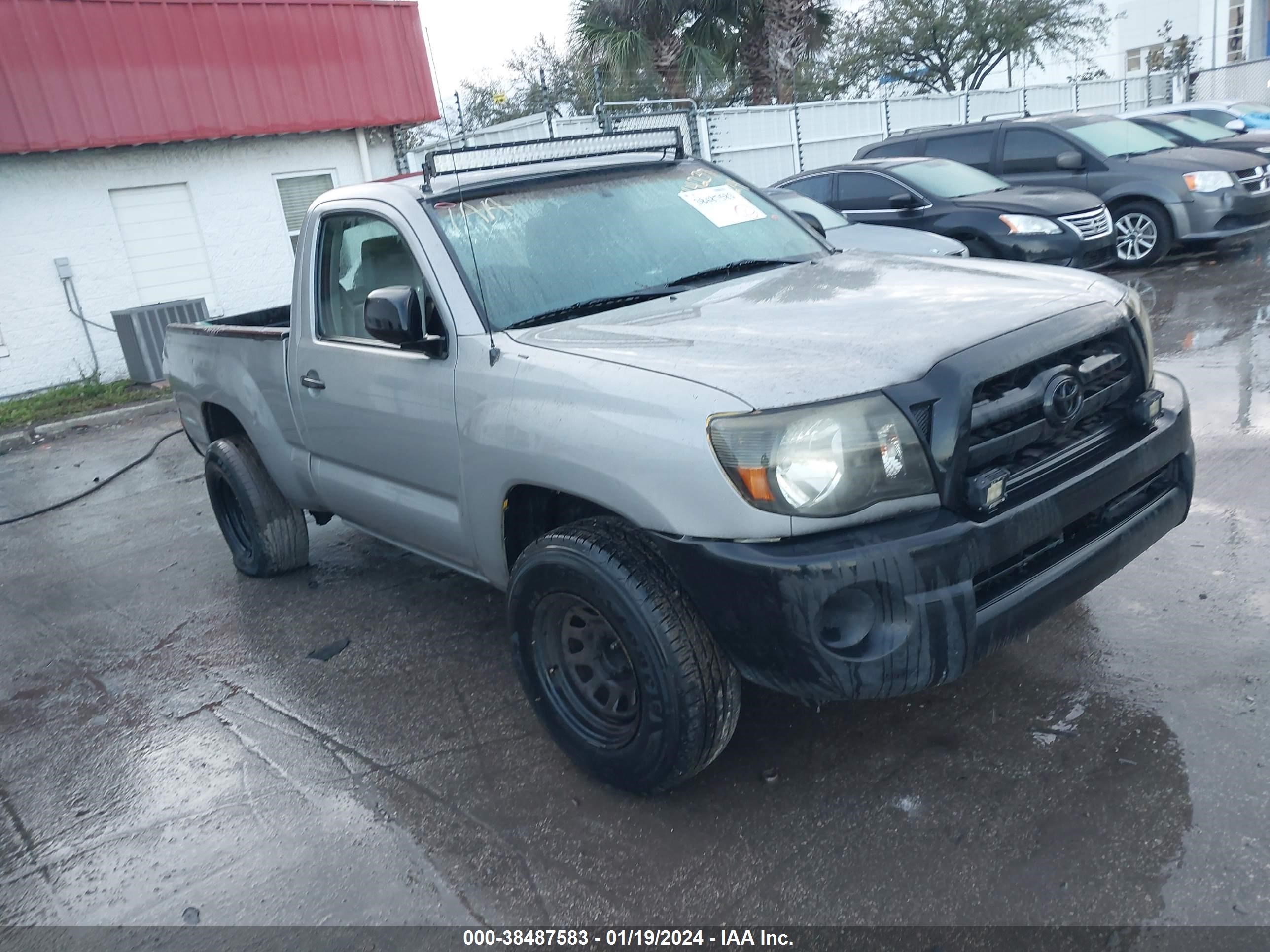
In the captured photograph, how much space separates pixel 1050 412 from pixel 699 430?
0.97 metres

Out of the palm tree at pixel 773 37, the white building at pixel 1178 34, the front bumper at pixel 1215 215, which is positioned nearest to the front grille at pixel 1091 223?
the front bumper at pixel 1215 215

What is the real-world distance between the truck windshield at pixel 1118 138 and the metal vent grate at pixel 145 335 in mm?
10330

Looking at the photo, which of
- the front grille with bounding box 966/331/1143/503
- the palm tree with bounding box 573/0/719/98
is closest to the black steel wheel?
the front grille with bounding box 966/331/1143/503

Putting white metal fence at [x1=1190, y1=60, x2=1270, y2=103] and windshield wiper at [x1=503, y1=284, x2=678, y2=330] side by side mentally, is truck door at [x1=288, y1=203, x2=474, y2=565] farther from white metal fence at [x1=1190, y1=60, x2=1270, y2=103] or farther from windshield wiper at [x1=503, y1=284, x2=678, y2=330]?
white metal fence at [x1=1190, y1=60, x2=1270, y2=103]

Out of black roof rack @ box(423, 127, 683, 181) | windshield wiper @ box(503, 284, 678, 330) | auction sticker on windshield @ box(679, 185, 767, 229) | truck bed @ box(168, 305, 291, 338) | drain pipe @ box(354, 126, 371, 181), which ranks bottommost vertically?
truck bed @ box(168, 305, 291, 338)

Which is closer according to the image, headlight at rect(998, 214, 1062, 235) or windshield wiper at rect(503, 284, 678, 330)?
windshield wiper at rect(503, 284, 678, 330)

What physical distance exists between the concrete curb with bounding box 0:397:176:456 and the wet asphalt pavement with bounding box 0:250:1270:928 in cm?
643

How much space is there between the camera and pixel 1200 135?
46.2 ft

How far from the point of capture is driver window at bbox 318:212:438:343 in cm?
388

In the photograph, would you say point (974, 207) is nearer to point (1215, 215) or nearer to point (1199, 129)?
point (1215, 215)

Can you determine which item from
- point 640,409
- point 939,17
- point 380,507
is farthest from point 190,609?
point 939,17

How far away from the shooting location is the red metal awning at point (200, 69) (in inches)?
461

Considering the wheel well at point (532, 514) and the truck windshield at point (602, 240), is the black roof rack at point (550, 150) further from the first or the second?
the wheel well at point (532, 514)

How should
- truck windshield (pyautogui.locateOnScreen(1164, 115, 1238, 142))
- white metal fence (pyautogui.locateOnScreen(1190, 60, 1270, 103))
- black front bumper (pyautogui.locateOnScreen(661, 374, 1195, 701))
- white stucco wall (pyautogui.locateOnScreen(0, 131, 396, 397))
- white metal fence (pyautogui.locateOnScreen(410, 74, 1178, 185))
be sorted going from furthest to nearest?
1. white metal fence (pyautogui.locateOnScreen(1190, 60, 1270, 103))
2. white metal fence (pyautogui.locateOnScreen(410, 74, 1178, 185))
3. truck windshield (pyautogui.locateOnScreen(1164, 115, 1238, 142))
4. white stucco wall (pyautogui.locateOnScreen(0, 131, 396, 397))
5. black front bumper (pyautogui.locateOnScreen(661, 374, 1195, 701))
